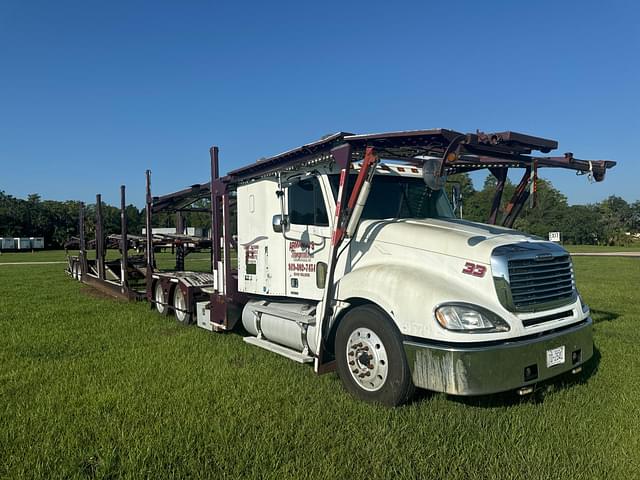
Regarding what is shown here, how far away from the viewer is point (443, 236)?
4.87 m

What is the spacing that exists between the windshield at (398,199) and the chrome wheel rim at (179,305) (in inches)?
188

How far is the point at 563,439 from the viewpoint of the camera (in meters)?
3.91

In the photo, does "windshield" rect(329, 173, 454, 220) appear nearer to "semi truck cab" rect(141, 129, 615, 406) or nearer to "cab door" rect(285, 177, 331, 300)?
"semi truck cab" rect(141, 129, 615, 406)

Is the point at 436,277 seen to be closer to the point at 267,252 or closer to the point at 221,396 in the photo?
the point at 221,396

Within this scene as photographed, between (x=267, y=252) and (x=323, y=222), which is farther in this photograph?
(x=267, y=252)

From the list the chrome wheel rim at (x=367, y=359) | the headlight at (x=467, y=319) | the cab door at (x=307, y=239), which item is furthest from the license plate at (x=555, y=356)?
the cab door at (x=307, y=239)

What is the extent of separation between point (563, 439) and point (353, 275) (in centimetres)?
235

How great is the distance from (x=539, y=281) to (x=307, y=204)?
2.84 m

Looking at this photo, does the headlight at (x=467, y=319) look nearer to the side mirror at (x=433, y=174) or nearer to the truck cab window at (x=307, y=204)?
the side mirror at (x=433, y=174)

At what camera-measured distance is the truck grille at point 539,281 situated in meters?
4.48

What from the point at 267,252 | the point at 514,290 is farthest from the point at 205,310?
the point at 514,290

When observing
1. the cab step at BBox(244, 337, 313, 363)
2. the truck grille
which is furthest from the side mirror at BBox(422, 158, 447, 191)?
the cab step at BBox(244, 337, 313, 363)

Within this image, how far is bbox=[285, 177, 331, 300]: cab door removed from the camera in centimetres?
598

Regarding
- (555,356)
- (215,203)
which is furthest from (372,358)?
(215,203)
